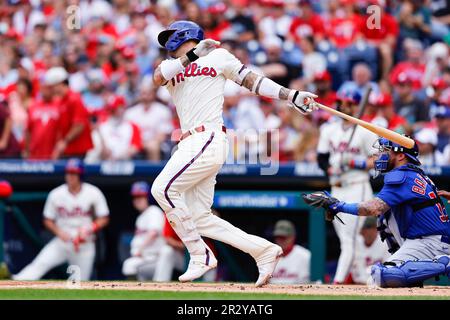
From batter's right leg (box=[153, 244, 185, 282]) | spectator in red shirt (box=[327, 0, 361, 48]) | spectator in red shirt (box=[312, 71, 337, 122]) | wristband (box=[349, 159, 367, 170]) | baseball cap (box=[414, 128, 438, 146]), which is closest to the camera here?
wristband (box=[349, 159, 367, 170])

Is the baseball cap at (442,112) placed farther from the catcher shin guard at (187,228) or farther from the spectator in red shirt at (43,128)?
the catcher shin guard at (187,228)

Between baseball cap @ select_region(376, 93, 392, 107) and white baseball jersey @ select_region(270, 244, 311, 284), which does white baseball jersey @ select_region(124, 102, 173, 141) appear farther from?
baseball cap @ select_region(376, 93, 392, 107)

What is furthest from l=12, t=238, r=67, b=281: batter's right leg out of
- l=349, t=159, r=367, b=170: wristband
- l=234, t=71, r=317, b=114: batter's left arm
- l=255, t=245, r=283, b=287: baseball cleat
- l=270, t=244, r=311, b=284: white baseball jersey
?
l=234, t=71, r=317, b=114: batter's left arm

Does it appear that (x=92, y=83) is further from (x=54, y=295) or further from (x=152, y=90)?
(x=54, y=295)

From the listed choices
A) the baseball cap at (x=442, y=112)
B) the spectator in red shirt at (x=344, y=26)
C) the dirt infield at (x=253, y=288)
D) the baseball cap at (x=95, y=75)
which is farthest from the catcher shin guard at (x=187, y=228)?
the baseball cap at (x=95, y=75)

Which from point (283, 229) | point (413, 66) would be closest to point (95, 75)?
point (413, 66)

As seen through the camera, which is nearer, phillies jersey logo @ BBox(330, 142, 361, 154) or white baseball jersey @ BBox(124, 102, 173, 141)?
phillies jersey logo @ BBox(330, 142, 361, 154)
